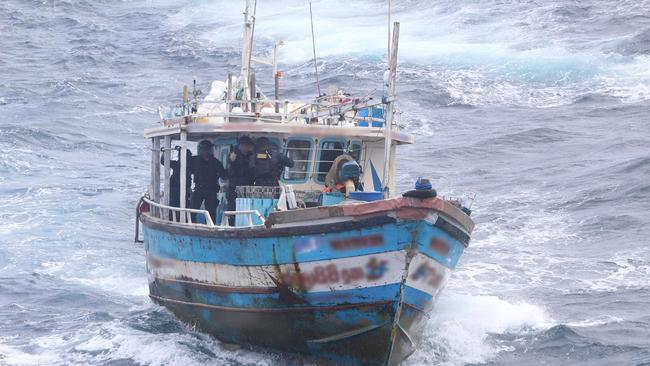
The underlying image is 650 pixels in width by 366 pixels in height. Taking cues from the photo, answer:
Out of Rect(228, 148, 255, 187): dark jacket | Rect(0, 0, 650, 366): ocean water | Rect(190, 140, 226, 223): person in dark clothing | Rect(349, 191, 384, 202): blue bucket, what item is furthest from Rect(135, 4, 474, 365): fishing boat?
Rect(0, 0, 650, 366): ocean water

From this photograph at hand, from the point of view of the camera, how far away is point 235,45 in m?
50.6

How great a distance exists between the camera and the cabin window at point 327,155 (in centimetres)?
1543

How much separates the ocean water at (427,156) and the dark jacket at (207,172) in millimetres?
2194

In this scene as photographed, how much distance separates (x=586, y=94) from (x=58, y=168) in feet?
57.8

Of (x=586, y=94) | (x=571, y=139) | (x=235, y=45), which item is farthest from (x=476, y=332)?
(x=235, y=45)

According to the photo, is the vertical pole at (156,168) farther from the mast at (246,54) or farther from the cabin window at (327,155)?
the cabin window at (327,155)

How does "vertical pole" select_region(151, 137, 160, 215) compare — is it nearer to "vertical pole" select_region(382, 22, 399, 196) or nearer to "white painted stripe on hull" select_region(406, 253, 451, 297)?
"vertical pole" select_region(382, 22, 399, 196)

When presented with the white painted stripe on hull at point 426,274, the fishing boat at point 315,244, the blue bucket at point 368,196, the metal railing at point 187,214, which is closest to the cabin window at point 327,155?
the fishing boat at point 315,244

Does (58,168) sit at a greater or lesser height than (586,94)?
lesser

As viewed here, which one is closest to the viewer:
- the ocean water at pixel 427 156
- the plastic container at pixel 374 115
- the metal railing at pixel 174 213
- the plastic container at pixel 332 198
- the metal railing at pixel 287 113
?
the metal railing at pixel 174 213

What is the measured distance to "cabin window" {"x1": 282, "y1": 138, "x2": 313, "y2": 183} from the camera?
15.3 meters

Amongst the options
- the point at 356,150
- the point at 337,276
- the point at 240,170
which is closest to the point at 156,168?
the point at 240,170

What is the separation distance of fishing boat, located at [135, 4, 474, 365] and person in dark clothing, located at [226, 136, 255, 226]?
26 centimetres

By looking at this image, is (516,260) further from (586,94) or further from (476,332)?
(586,94)
